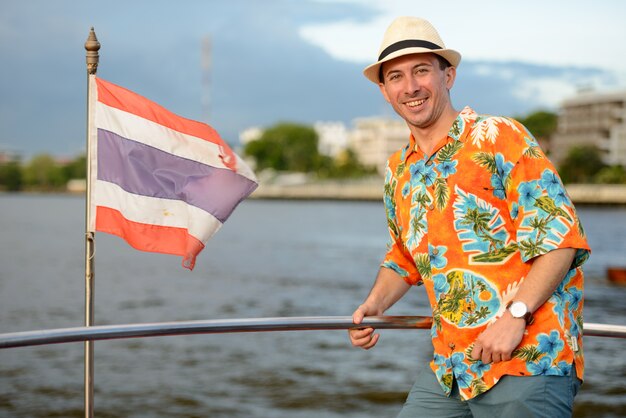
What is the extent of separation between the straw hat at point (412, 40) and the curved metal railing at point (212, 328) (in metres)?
0.82

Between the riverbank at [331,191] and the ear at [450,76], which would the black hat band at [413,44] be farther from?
the riverbank at [331,191]

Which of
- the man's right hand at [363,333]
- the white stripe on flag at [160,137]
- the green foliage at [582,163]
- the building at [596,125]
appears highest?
the building at [596,125]

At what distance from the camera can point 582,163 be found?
115812 mm

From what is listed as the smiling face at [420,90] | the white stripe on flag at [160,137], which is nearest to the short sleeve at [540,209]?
the smiling face at [420,90]

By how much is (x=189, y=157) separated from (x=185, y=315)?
28185 millimetres

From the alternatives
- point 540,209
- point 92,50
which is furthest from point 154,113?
point 540,209

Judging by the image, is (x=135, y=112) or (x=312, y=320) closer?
(x=312, y=320)

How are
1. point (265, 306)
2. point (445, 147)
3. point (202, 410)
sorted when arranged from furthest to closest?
point (265, 306) < point (202, 410) < point (445, 147)

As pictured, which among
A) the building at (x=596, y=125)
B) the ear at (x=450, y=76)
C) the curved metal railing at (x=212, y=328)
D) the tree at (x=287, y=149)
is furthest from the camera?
the tree at (x=287, y=149)

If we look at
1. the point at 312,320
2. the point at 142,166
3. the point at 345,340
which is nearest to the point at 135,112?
the point at 142,166

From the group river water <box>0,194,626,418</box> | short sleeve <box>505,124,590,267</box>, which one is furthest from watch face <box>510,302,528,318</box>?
river water <box>0,194,626,418</box>

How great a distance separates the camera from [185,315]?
31.2 meters

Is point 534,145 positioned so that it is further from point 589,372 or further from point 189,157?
point 589,372

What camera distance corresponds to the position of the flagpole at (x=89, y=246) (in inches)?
119
